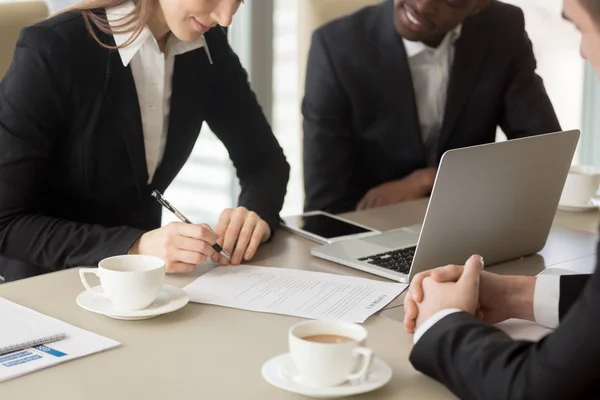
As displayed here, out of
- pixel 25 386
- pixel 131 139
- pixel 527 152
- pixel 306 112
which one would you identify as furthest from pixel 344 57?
pixel 25 386

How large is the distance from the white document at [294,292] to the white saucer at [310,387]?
8.2 inches

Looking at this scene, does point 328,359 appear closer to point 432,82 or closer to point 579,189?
point 579,189

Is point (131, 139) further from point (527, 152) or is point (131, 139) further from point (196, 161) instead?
point (196, 161)

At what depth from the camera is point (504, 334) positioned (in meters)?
1.10

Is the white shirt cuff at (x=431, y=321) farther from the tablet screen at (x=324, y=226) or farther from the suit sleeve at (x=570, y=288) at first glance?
the tablet screen at (x=324, y=226)

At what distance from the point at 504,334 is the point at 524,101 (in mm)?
1586

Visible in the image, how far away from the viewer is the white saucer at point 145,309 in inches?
50.8

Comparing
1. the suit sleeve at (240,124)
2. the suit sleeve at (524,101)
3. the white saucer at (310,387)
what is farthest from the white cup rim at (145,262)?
the suit sleeve at (524,101)

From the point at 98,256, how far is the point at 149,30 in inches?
20.7

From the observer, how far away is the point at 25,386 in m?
1.07

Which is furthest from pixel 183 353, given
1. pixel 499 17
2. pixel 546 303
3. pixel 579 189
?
pixel 499 17

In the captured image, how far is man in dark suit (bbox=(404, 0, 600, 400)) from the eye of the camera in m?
0.95

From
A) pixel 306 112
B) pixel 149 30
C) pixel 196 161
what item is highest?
pixel 149 30

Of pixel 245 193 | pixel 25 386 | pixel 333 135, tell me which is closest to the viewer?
pixel 25 386
